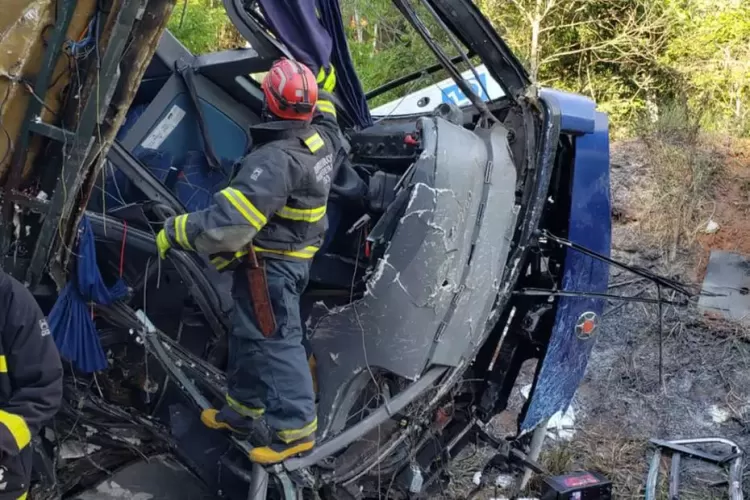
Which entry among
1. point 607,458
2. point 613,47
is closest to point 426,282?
point 607,458

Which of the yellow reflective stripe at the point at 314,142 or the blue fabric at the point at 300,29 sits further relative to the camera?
the blue fabric at the point at 300,29

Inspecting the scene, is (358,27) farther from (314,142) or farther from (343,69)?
(314,142)

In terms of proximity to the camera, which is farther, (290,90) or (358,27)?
(358,27)

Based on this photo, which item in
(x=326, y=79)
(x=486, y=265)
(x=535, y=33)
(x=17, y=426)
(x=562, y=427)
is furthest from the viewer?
(x=535, y=33)

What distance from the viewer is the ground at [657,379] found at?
4.30 metres

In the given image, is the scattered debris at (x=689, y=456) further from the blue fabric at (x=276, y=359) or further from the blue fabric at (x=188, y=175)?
the blue fabric at (x=188, y=175)

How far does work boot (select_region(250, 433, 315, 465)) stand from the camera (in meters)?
2.86

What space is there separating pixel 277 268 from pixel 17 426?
1.14 m

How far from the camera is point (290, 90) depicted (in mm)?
2762

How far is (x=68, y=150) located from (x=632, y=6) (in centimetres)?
893

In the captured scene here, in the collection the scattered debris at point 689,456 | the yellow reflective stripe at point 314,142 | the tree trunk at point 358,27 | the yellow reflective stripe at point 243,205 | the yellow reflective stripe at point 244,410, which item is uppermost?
the tree trunk at point 358,27

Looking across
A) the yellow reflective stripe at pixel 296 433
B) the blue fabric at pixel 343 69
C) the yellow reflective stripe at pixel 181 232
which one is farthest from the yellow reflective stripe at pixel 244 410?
the blue fabric at pixel 343 69

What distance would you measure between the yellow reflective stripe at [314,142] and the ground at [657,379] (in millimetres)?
2111

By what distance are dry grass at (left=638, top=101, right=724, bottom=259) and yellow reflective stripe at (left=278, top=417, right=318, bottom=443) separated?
4.40 meters
